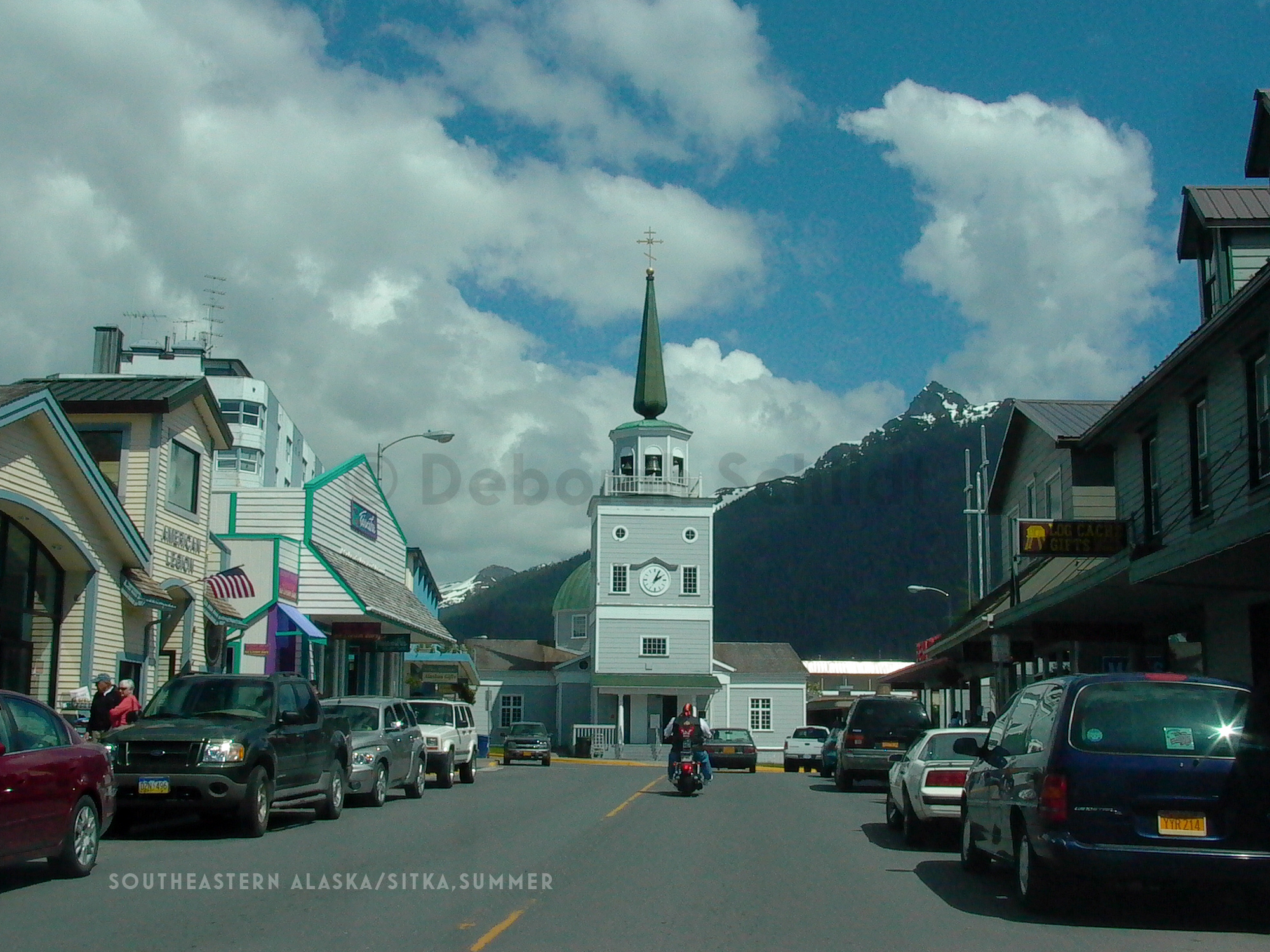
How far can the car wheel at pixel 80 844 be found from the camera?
1108cm

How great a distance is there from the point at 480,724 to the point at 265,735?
60889mm

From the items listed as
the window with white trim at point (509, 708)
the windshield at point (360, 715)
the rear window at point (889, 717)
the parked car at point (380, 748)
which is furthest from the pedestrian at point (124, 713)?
the window with white trim at point (509, 708)

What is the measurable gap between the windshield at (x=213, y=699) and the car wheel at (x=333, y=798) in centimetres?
186

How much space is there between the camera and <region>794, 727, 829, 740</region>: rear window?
45.0 metres

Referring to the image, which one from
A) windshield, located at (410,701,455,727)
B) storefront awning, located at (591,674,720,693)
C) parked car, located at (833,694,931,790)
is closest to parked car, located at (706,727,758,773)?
parked car, located at (833,694,931,790)

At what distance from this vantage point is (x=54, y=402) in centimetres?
2012

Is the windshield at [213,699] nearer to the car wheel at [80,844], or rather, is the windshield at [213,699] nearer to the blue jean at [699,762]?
the car wheel at [80,844]

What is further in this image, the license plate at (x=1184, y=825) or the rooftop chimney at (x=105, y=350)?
the rooftop chimney at (x=105, y=350)

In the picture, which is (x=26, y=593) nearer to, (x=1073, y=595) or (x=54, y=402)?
(x=54, y=402)

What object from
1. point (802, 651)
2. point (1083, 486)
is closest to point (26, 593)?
point (1083, 486)

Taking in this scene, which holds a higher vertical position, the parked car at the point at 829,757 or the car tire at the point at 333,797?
the car tire at the point at 333,797

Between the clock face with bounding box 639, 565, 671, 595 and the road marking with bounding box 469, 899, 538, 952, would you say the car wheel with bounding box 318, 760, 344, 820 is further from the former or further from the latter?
the clock face with bounding box 639, 565, 671, 595

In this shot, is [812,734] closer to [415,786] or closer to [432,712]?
[432,712]

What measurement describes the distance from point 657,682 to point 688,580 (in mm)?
5243
